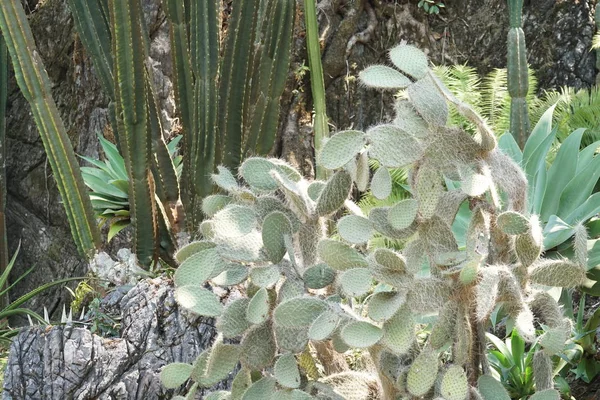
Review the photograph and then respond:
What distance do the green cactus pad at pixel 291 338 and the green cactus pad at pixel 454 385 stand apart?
29 cm

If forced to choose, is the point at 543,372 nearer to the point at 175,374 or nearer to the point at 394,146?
the point at 394,146

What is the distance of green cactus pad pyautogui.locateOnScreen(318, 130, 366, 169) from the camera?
1415 mm

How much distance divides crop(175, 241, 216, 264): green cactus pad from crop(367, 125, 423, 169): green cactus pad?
1.36ft

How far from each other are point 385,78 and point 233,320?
→ 54 cm

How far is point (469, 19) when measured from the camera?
6.08 metres

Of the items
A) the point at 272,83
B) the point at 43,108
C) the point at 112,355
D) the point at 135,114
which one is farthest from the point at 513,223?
the point at 43,108

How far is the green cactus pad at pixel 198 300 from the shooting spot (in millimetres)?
1503

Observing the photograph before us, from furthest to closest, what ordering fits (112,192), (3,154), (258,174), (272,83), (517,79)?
1. (3,154)
2. (517,79)
3. (112,192)
4. (272,83)
5. (258,174)

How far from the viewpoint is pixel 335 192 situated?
1.54 metres

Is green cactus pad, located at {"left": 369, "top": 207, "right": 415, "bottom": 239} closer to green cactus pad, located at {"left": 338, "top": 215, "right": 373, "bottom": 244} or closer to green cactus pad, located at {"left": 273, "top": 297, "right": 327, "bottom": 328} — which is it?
green cactus pad, located at {"left": 338, "top": 215, "right": 373, "bottom": 244}

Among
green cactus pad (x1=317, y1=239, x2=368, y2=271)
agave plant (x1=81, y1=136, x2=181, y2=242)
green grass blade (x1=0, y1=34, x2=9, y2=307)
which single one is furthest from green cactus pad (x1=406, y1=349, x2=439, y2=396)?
green grass blade (x1=0, y1=34, x2=9, y2=307)

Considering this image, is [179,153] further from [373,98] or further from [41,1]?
[41,1]

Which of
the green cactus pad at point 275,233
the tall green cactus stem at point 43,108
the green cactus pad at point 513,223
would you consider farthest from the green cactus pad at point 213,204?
the tall green cactus stem at point 43,108

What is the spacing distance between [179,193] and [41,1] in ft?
10.4
